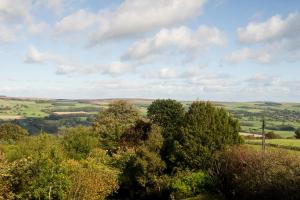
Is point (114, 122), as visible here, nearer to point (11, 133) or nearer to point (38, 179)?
point (11, 133)

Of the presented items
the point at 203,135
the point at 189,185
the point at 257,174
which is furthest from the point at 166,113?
the point at 257,174

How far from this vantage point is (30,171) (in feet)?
151

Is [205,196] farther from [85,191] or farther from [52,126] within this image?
[52,126]

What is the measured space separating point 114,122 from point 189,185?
45.3 m

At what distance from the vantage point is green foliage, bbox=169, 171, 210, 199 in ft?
171

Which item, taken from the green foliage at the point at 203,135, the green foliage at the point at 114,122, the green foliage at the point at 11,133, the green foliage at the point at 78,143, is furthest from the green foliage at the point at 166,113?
the green foliage at the point at 11,133

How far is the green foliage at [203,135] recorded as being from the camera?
190ft

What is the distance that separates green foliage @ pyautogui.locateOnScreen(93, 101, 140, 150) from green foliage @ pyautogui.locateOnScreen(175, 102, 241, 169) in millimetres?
29025

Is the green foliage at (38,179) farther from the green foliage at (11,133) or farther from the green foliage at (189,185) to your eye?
the green foliage at (11,133)

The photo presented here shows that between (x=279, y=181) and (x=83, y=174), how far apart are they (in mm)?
20897

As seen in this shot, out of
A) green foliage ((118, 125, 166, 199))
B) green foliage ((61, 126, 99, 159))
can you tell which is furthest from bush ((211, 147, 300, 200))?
green foliage ((61, 126, 99, 159))

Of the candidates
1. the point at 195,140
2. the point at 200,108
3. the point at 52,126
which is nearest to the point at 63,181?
the point at 195,140

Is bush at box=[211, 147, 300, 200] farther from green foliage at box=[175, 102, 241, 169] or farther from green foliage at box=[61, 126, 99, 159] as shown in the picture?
green foliage at box=[61, 126, 99, 159]

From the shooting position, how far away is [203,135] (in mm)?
59000
